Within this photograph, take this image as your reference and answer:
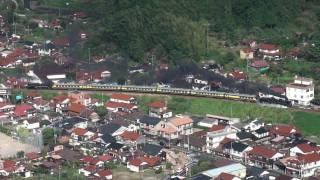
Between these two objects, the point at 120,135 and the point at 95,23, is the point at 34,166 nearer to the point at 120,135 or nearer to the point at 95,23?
the point at 120,135

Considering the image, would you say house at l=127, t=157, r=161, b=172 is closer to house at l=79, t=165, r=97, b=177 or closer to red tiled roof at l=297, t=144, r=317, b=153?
house at l=79, t=165, r=97, b=177

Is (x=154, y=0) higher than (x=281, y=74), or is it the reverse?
(x=154, y=0)

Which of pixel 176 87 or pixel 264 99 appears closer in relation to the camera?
pixel 264 99

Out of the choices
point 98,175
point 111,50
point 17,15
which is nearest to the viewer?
point 98,175

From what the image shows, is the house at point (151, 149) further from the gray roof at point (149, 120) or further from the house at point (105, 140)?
the gray roof at point (149, 120)

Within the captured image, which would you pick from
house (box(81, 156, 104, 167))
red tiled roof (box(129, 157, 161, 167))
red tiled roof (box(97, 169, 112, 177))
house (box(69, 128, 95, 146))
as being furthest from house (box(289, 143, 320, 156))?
house (box(69, 128, 95, 146))

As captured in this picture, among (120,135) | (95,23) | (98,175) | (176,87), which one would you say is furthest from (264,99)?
(95,23)
